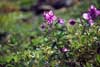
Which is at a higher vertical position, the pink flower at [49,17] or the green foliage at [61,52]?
the pink flower at [49,17]

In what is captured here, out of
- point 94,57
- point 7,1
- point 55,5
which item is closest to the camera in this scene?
point 94,57

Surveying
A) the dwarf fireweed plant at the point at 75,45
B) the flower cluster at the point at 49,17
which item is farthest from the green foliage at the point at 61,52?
the flower cluster at the point at 49,17

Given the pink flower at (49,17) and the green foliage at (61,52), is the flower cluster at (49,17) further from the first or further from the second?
the green foliage at (61,52)

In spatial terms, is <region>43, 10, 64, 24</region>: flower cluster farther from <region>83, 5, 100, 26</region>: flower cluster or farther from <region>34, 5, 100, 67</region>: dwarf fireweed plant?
<region>83, 5, 100, 26</region>: flower cluster

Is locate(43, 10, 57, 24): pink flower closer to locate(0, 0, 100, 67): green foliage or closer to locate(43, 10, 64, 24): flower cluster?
locate(43, 10, 64, 24): flower cluster

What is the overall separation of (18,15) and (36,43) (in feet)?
14.5

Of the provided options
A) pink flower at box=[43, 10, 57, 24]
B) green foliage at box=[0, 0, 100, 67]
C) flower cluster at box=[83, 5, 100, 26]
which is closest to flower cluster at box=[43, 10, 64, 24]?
pink flower at box=[43, 10, 57, 24]

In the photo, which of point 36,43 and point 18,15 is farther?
point 18,15

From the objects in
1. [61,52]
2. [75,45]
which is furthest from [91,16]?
[61,52]

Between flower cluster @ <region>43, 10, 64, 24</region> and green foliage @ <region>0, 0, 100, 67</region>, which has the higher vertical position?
flower cluster @ <region>43, 10, 64, 24</region>

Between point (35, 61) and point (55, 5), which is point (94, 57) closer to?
point (35, 61)

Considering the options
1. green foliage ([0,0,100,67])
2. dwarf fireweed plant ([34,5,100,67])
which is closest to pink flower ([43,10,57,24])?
dwarf fireweed plant ([34,5,100,67])

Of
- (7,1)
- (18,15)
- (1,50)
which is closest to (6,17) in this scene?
(18,15)

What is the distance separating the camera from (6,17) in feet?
25.7
